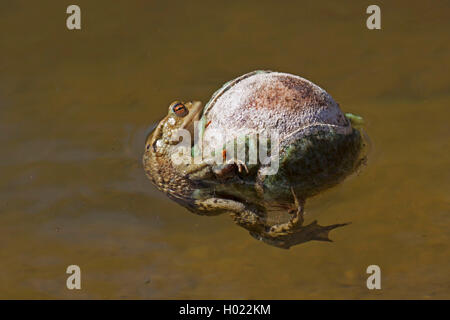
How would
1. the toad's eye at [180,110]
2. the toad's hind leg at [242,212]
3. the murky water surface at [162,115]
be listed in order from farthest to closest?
the toad's eye at [180,110] → the toad's hind leg at [242,212] → the murky water surface at [162,115]

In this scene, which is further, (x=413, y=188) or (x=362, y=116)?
(x=362, y=116)

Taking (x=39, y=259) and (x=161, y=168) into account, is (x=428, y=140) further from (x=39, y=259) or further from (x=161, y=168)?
(x=39, y=259)

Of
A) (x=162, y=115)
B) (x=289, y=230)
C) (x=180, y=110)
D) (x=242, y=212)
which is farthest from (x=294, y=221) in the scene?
(x=162, y=115)

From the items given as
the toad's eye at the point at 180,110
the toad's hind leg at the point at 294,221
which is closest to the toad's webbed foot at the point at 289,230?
the toad's hind leg at the point at 294,221

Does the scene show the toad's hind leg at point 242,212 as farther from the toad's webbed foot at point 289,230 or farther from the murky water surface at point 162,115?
the murky water surface at point 162,115

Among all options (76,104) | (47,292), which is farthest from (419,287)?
(76,104)

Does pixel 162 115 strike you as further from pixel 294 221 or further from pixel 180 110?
pixel 294 221

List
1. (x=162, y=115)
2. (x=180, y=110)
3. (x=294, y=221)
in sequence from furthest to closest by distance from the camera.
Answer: (x=162, y=115), (x=180, y=110), (x=294, y=221)

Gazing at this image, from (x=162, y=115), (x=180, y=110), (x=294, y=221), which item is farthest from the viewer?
(x=162, y=115)

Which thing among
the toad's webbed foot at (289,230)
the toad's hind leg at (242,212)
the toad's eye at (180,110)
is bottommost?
the toad's webbed foot at (289,230)
